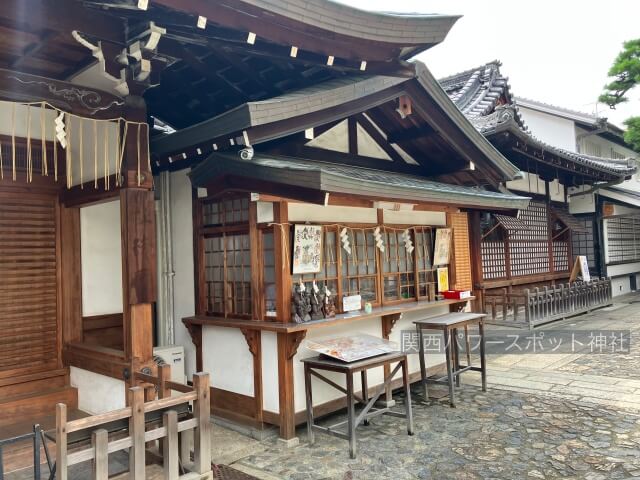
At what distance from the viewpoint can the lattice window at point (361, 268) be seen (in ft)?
24.2

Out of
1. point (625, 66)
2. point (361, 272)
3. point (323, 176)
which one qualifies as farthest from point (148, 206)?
point (625, 66)

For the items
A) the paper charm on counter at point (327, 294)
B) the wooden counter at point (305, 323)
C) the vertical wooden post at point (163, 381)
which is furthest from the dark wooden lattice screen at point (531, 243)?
the vertical wooden post at point (163, 381)

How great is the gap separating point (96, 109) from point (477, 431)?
601 cm

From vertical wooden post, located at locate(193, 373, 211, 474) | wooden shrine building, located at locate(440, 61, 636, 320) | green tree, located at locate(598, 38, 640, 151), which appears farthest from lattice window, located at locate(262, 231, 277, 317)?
green tree, located at locate(598, 38, 640, 151)

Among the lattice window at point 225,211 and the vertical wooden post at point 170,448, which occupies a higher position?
the lattice window at point 225,211

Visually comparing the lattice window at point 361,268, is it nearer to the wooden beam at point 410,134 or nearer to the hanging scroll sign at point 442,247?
the hanging scroll sign at point 442,247

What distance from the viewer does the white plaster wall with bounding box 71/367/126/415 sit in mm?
5527

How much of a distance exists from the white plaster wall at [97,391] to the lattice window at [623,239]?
19678mm

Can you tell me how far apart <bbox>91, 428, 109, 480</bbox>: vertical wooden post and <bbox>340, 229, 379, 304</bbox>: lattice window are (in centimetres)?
409

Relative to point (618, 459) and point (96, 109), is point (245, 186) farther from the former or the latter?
point (618, 459)

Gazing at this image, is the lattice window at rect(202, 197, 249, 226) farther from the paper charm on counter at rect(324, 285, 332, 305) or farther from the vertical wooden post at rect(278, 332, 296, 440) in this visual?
the vertical wooden post at rect(278, 332, 296, 440)

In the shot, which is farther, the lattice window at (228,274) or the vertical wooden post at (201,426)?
the lattice window at (228,274)

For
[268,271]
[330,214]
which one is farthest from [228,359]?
[330,214]

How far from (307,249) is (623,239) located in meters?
19.7
